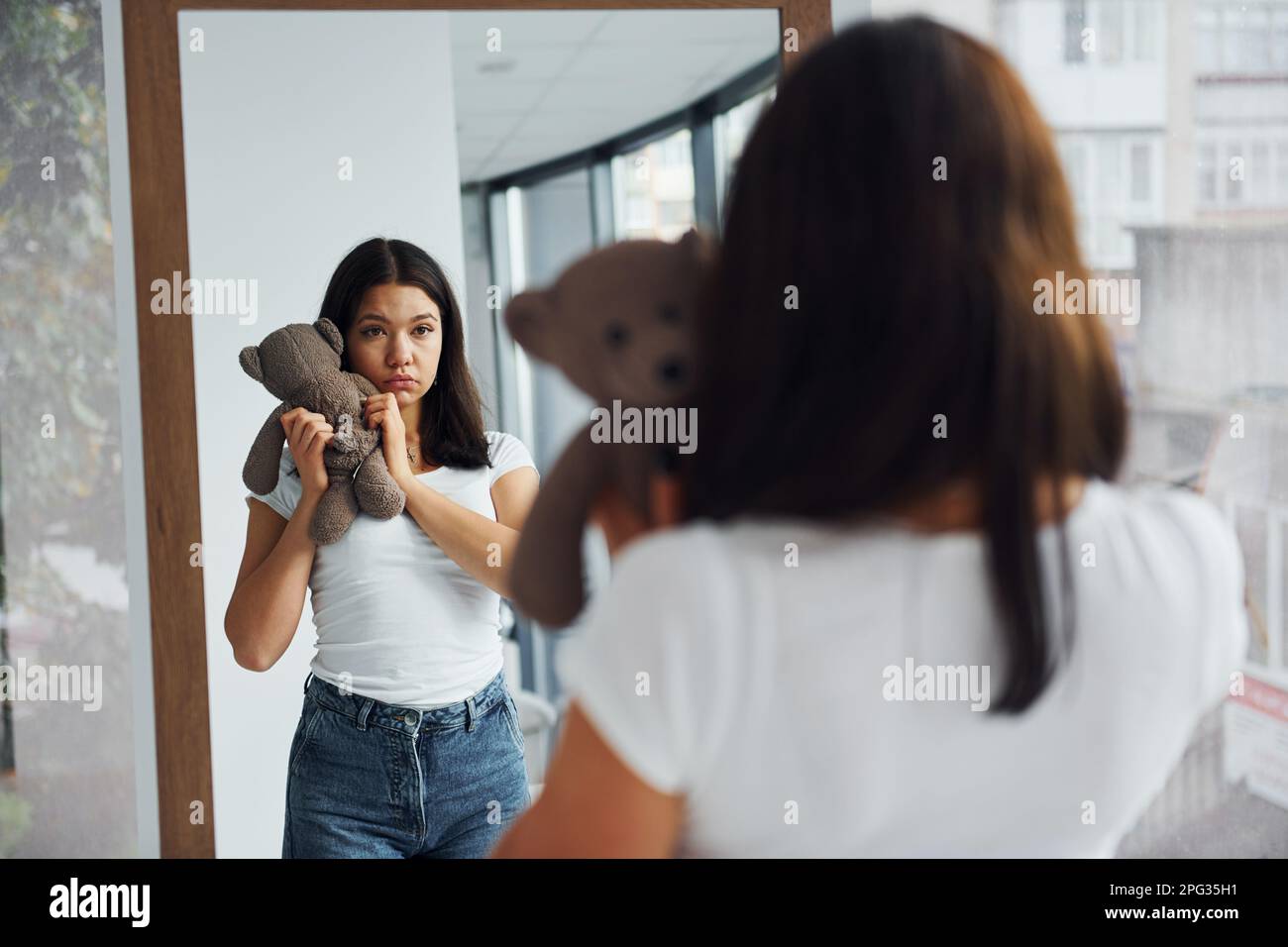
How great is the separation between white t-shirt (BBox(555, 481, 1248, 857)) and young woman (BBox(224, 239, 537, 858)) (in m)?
0.76

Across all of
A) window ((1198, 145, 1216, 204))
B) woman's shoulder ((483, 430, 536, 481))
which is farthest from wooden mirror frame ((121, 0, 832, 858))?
window ((1198, 145, 1216, 204))

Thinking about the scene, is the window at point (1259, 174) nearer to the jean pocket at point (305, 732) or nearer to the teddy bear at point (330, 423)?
the teddy bear at point (330, 423)

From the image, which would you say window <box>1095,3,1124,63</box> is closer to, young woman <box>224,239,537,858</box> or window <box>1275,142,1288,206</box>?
window <box>1275,142,1288,206</box>

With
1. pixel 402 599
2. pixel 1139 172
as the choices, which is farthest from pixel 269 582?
pixel 1139 172

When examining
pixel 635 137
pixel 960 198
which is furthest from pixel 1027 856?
pixel 635 137

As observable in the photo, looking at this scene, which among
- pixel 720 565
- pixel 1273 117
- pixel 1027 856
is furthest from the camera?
pixel 1273 117

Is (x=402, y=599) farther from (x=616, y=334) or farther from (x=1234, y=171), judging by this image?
(x=1234, y=171)

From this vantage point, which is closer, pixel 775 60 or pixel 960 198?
pixel 960 198

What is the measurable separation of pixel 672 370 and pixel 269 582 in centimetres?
89

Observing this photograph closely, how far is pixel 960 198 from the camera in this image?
0.53 metres

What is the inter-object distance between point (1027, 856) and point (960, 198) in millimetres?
397

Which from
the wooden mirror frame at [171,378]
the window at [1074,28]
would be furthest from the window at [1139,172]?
the wooden mirror frame at [171,378]

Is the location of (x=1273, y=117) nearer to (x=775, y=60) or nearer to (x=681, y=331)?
(x=775, y=60)

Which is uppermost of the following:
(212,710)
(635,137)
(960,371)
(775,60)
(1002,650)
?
(775,60)
